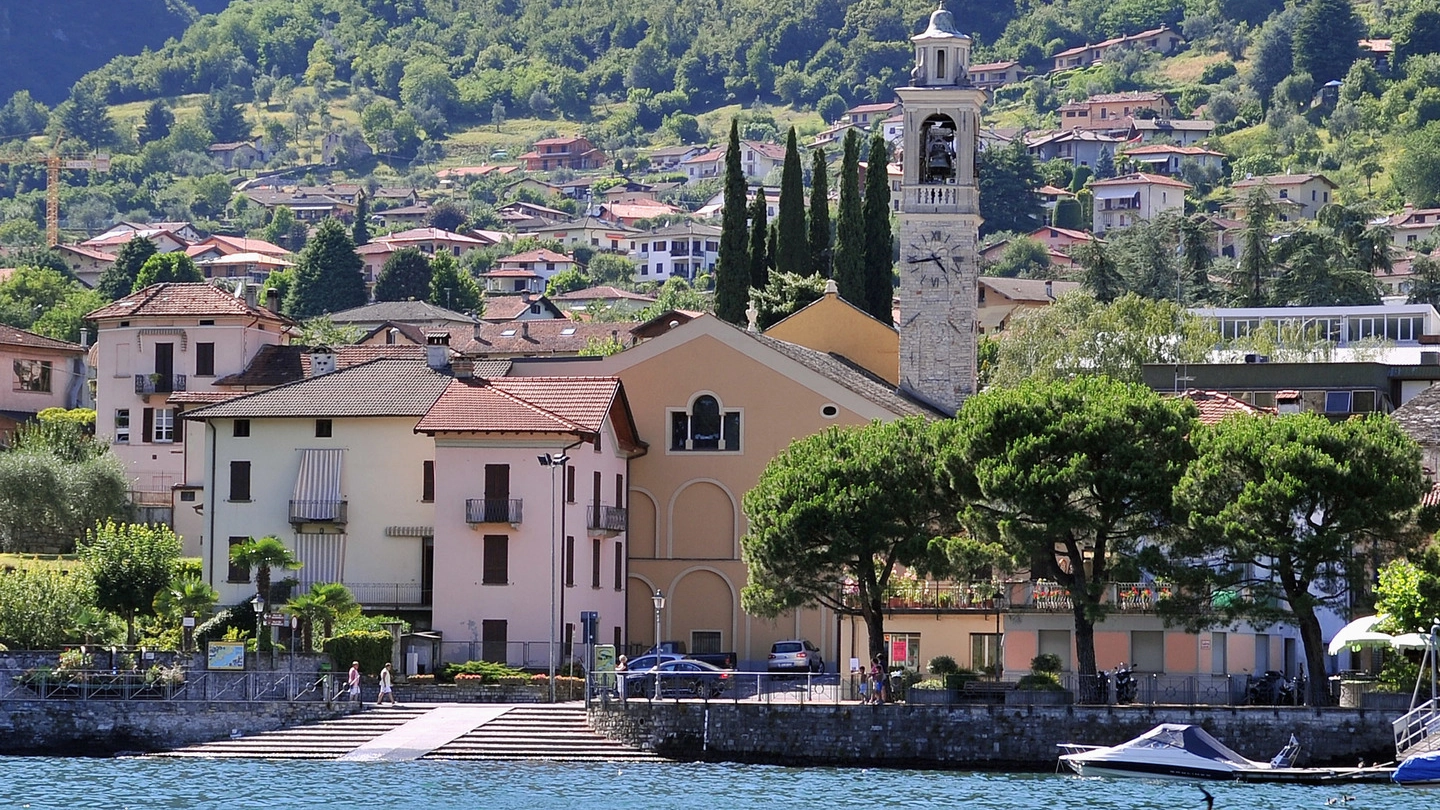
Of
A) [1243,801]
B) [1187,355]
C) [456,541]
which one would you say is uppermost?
[1187,355]

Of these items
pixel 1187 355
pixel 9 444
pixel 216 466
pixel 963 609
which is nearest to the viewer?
pixel 963 609

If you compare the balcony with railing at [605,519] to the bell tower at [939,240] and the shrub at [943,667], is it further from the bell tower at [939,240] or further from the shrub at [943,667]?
the shrub at [943,667]

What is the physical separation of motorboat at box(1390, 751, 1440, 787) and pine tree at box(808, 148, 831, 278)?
58.1 metres

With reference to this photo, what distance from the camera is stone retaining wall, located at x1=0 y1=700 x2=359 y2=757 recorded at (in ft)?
213

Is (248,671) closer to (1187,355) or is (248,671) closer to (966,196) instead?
(966,196)

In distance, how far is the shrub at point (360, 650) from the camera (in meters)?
69.0

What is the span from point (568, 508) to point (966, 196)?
1925cm

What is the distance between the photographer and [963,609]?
72.0 metres

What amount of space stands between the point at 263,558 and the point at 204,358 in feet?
85.7

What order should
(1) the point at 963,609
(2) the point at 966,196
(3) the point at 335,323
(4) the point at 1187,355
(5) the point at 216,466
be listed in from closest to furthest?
(1) the point at 963,609 < (5) the point at 216,466 < (2) the point at 966,196 < (4) the point at 1187,355 < (3) the point at 335,323

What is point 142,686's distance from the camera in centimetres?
6569

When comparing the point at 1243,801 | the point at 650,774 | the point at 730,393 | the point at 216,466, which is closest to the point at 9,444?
the point at 216,466

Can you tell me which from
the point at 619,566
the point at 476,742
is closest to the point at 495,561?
the point at 619,566

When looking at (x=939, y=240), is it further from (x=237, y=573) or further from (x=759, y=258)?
(x=759, y=258)
